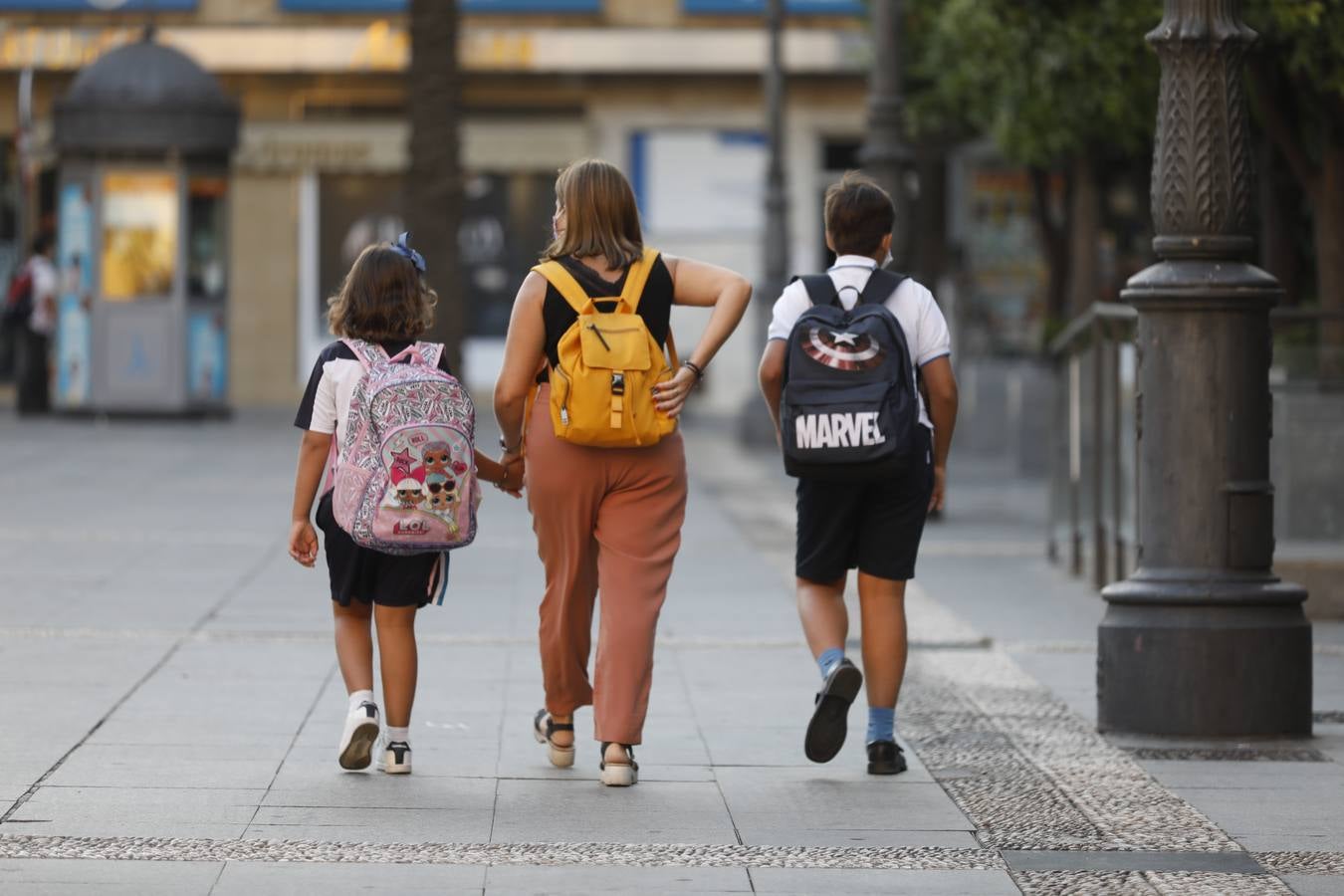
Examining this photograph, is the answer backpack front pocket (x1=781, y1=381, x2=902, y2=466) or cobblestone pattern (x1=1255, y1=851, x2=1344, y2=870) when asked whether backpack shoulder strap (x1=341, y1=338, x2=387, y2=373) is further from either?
cobblestone pattern (x1=1255, y1=851, x2=1344, y2=870)

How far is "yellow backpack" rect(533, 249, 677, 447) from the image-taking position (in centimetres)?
619

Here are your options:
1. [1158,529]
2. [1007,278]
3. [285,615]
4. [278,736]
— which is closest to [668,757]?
[278,736]

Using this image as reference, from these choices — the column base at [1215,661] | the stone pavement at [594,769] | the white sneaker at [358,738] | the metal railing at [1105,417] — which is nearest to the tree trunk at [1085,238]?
the metal railing at [1105,417]

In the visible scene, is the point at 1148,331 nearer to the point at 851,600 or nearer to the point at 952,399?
the point at 952,399

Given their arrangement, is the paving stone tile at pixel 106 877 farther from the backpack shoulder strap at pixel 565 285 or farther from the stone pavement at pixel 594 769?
the backpack shoulder strap at pixel 565 285

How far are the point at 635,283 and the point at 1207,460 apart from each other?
78.1 inches

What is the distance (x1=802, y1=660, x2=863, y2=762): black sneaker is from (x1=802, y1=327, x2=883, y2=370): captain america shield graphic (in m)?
0.79

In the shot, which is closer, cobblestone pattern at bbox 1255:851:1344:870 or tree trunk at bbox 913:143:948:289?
cobblestone pattern at bbox 1255:851:1344:870

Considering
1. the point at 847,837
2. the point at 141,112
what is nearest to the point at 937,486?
the point at 847,837

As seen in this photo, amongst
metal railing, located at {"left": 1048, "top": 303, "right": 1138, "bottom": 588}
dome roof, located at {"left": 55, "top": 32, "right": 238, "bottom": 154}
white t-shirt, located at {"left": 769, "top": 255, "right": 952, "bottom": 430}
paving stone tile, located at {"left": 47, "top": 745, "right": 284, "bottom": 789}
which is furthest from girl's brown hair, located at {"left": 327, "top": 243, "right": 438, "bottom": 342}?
dome roof, located at {"left": 55, "top": 32, "right": 238, "bottom": 154}

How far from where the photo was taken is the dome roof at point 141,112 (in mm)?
23094

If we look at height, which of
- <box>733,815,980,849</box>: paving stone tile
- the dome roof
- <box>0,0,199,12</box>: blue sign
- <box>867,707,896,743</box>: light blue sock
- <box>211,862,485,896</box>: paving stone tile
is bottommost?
<box>733,815,980,849</box>: paving stone tile

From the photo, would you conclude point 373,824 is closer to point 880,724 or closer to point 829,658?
point 829,658

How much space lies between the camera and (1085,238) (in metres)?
19.7
